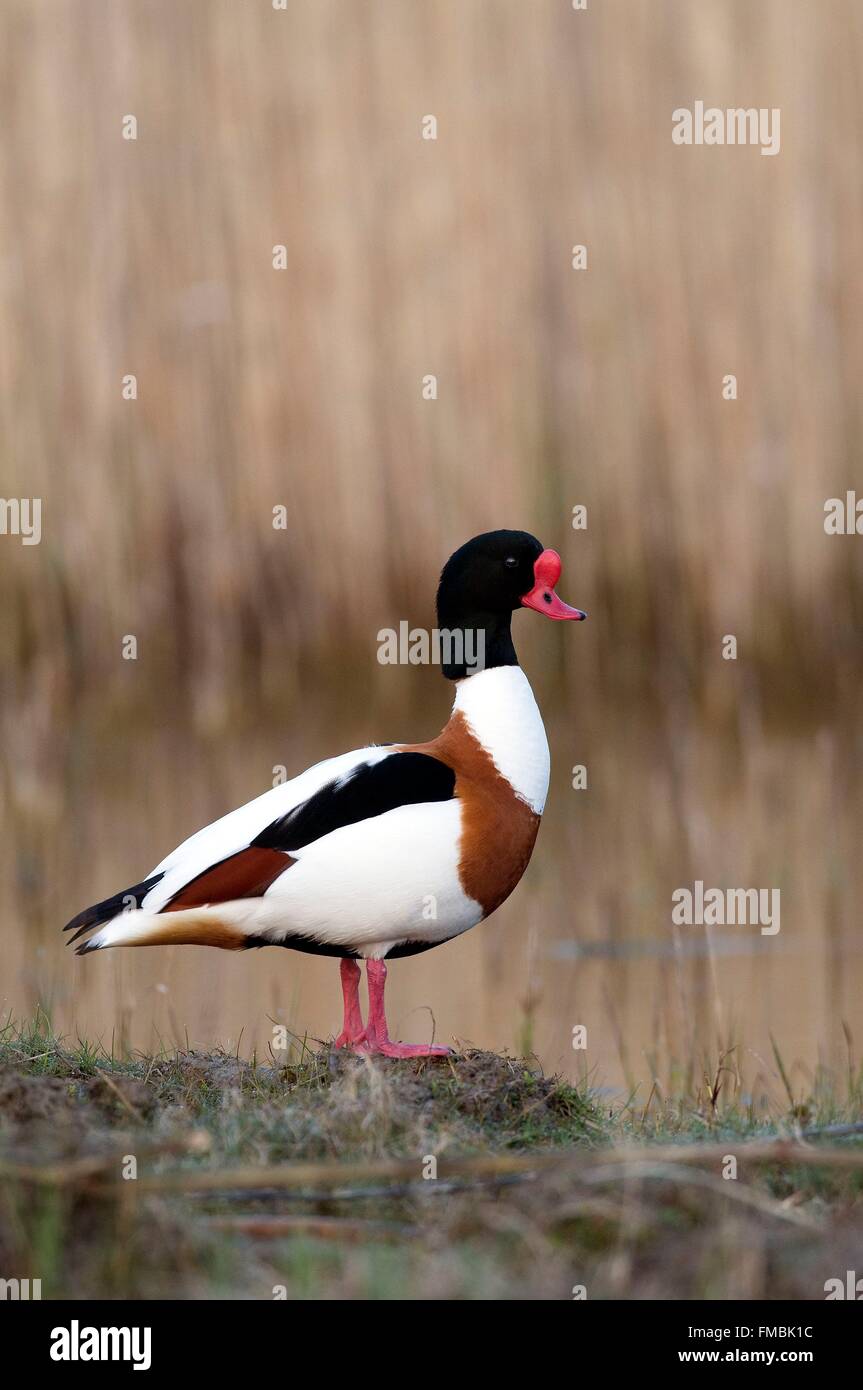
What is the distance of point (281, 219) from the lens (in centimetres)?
748

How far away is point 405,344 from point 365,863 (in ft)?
13.4

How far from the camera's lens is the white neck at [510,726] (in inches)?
157

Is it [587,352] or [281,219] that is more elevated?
[281,219]

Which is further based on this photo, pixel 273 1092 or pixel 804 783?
pixel 804 783

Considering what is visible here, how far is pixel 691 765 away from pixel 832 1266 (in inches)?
197

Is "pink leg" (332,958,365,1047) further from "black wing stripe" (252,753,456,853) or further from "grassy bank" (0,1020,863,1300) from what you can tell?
"grassy bank" (0,1020,863,1300)

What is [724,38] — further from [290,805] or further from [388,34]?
[290,805]

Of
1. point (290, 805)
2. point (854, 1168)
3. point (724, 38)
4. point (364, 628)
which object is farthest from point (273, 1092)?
point (724, 38)

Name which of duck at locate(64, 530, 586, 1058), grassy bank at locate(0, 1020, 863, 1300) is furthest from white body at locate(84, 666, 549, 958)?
grassy bank at locate(0, 1020, 863, 1300)

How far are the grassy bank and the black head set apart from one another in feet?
4.41

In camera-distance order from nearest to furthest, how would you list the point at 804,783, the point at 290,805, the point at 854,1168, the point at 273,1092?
the point at 854,1168 → the point at 273,1092 → the point at 290,805 → the point at 804,783

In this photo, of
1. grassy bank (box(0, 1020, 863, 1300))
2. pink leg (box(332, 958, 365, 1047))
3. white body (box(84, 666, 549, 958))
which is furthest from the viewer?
pink leg (box(332, 958, 365, 1047))

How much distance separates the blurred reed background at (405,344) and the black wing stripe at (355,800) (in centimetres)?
336

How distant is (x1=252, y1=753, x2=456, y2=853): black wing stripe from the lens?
3814 millimetres
